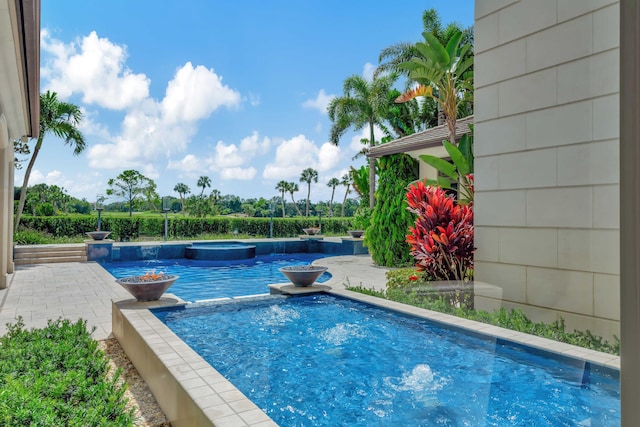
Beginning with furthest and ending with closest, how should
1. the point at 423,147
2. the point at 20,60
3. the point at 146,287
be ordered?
the point at 423,147, the point at 146,287, the point at 20,60

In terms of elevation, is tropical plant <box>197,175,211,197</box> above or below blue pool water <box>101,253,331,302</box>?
above

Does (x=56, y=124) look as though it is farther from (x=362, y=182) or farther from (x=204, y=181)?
(x=204, y=181)

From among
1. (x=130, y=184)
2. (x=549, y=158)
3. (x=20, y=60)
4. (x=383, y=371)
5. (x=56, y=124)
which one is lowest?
(x=383, y=371)

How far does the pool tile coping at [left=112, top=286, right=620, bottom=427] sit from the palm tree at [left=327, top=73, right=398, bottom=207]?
20381 millimetres

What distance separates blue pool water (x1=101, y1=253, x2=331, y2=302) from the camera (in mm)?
9906

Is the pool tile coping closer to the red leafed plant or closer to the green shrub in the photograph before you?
the green shrub

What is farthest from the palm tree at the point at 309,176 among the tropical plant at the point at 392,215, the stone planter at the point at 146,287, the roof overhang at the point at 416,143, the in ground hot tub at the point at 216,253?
the stone planter at the point at 146,287

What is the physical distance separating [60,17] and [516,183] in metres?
4.43

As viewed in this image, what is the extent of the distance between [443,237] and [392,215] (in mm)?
6151

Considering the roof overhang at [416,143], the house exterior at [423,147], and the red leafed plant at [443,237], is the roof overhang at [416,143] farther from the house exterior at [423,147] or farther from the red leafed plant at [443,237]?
the red leafed plant at [443,237]

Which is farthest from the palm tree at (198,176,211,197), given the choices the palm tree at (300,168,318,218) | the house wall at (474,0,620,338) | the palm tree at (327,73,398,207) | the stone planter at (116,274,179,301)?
the house wall at (474,0,620,338)

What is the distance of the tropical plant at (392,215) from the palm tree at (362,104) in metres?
12.4

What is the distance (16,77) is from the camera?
19.5 ft

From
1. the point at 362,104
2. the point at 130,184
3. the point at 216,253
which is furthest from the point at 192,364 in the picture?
the point at 130,184
